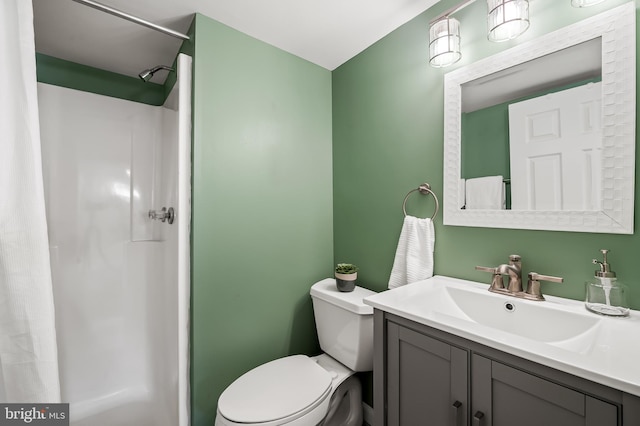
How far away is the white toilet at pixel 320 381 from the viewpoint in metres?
1.07

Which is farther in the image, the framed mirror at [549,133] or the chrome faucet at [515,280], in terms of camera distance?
the chrome faucet at [515,280]

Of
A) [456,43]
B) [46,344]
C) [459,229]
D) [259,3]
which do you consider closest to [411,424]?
[459,229]

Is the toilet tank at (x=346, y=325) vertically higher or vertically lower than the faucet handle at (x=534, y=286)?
lower

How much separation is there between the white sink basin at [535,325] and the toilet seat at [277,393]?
527 mm

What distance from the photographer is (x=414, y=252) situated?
1314mm

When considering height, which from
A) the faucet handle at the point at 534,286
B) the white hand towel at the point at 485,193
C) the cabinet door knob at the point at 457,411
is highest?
the white hand towel at the point at 485,193

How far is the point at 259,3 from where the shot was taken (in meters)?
1.31

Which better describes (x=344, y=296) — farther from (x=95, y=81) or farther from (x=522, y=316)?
(x=95, y=81)

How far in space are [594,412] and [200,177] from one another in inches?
60.7

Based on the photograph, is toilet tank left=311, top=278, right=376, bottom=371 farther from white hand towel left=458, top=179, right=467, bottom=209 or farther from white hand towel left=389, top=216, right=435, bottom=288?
white hand towel left=458, top=179, right=467, bottom=209

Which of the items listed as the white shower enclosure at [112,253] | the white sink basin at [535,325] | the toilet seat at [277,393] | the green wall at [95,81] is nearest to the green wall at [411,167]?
the white sink basin at [535,325]

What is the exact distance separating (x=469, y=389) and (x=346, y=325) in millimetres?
659

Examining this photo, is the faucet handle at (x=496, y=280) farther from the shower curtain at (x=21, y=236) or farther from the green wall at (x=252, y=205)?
the shower curtain at (x=21, y=236)

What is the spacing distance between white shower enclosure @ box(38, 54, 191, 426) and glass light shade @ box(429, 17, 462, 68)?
4.58ft
